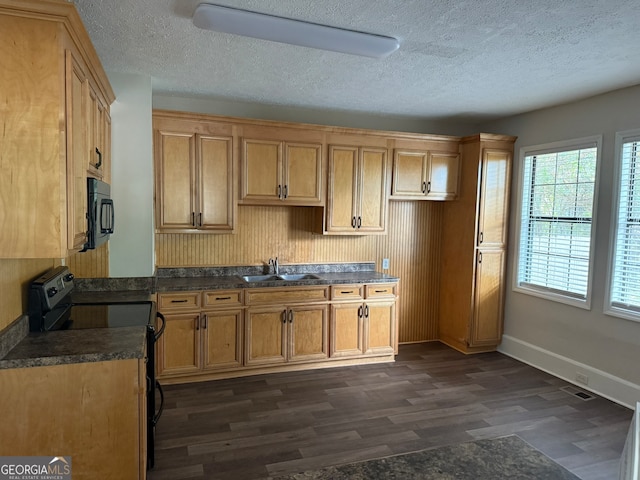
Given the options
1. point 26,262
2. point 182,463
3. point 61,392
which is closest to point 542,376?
point 182,463

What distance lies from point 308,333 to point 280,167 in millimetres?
1607

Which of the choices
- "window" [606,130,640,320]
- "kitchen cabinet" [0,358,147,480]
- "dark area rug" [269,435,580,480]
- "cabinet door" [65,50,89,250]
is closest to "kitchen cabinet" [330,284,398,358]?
"window" [606,130,640,320]

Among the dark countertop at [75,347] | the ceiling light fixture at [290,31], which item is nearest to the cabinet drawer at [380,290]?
the ceiling light fixture at [290,31]

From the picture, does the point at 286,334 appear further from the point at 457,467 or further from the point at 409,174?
the point at 457,467

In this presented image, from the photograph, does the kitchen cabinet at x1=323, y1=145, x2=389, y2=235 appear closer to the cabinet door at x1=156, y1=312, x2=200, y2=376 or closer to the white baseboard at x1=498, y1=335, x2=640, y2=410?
the cabinet door at x1=156, y1=312, x2=200, y2=376

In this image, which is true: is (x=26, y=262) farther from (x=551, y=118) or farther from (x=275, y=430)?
(x=551, y=118)

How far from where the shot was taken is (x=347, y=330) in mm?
4238

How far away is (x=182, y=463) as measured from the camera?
102 inches

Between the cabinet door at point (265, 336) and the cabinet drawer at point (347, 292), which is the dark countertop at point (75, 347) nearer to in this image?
the cabinet door at point (265, 336)

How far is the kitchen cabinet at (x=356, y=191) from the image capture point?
14.0 feet

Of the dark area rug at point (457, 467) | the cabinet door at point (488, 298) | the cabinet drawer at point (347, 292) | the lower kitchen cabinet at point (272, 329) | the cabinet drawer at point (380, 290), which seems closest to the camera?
the dark area rug at point (457, 467)

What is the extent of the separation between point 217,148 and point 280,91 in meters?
0.75

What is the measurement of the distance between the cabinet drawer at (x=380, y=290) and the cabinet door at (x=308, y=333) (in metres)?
0.48

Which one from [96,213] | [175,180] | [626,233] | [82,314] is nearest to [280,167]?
[175,180]
